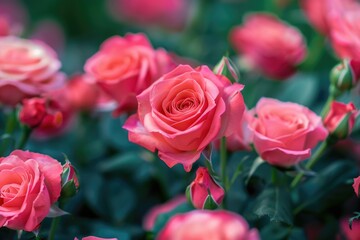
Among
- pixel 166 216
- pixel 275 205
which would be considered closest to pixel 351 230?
pixel 275 205

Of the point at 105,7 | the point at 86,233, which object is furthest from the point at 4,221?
the point at 105,7

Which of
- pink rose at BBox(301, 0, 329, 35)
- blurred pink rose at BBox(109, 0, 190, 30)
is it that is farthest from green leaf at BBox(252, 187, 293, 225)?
blurred pink rose at BBox(109, 0, 190, 30)

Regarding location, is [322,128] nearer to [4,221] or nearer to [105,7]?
[4,221]

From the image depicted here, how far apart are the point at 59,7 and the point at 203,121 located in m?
1.35

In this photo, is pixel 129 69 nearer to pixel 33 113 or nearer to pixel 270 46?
pixel 33 113

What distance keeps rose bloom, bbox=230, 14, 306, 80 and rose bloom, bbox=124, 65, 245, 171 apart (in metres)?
0.36

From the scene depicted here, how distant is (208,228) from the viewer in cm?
44

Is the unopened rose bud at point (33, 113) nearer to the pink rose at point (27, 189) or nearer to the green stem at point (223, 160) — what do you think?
the pink rose at point (27, 189)

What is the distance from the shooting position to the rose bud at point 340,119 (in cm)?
66

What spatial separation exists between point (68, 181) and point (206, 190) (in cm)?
14

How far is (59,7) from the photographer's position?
181 cm

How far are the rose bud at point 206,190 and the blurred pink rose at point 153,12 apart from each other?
1064 millimetres

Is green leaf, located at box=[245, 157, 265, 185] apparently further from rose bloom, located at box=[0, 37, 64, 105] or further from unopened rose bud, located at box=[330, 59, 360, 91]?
rose bloom, located at box=[0, 37, 64, 105]

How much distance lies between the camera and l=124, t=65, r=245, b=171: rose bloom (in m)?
0.57
